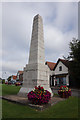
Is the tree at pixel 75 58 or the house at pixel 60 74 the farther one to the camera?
the house at pixel 60 74

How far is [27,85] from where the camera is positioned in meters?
9.53

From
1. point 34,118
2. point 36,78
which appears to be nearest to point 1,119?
point 34,118

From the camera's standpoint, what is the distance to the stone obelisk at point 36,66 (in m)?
9.16

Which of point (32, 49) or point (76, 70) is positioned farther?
point (76, 70)

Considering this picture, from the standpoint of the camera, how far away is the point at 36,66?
9.28 m

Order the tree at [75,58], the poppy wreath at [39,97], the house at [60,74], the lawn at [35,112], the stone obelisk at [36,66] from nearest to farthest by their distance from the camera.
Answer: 1. the lawn at [35,112]
2. the poppy wreath at [39,97]
3. the stone obelisk at [36,66]
4. the tree at [75,58]
5. the house at [60,74]

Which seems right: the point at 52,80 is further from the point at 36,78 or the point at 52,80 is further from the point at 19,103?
the point at 19,103

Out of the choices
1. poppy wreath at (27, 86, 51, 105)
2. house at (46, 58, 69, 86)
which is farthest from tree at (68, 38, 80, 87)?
poppy wreath at (27, 86, 51, 105)

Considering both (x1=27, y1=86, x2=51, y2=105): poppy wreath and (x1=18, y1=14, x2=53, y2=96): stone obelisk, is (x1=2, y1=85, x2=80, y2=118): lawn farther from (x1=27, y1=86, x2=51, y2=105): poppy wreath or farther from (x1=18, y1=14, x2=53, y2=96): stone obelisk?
(x1=18, y1=14, x2=53, y2=96): stone obelisk

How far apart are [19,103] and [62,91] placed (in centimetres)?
403

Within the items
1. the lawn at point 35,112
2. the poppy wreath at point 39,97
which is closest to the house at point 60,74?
the poppy wreath at point 39,97

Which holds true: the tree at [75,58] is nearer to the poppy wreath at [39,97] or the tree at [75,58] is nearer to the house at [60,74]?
the house at [60,74]

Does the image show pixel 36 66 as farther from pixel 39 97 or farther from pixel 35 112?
pixel 35 112

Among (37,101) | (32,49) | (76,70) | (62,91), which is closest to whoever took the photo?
(37,101)
